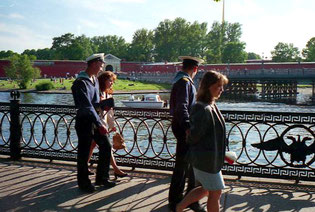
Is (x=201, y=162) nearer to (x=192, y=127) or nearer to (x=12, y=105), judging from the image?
(x=192, y=127)

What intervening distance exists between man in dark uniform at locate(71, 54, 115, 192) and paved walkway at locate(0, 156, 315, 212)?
20cm

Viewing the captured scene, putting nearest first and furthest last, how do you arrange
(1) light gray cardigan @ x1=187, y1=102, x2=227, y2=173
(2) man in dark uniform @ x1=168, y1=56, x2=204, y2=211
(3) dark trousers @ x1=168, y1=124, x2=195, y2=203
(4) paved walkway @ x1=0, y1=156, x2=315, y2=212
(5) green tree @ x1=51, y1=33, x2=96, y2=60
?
1. (1) light gray cardigan @ x1=187, y1=102, x2=227, y2=173
2. (2) man in dark uniform @ x1=168, y1=56, x2=204, y2=211
3. (3) dark trousers @ x1=168, y1=124, x2=195, y2=203
4. (4) paved walkway @ x1=0, y1=156, x2=315, y2=212
5. (5) green tree @ x1=51, y1=33, x2=96, y2=60

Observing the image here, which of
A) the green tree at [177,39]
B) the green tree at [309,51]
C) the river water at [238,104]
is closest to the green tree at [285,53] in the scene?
the green tree at [309,51]

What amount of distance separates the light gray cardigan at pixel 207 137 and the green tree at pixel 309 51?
264ft

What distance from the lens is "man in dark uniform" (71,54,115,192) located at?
4262 millimetres

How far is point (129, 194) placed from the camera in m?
4.40

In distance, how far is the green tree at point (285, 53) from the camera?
87625 millimetres

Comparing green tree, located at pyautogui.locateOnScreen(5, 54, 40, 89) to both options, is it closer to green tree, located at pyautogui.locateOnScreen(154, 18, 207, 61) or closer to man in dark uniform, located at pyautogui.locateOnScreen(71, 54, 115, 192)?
green tree, located at pyautogui.locateOnScreen(154, 18, 207, 61)

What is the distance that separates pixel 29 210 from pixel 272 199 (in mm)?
2983

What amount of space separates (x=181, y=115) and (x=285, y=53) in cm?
9258

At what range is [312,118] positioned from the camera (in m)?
4.75

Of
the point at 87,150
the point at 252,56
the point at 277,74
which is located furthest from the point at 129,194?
the point at 252,56

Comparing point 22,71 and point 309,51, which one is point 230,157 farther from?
point 309,51

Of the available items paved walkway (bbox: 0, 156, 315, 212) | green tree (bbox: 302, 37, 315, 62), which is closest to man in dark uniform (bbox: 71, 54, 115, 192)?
paved walkway (bbox: 0, 156, 315, 212)
